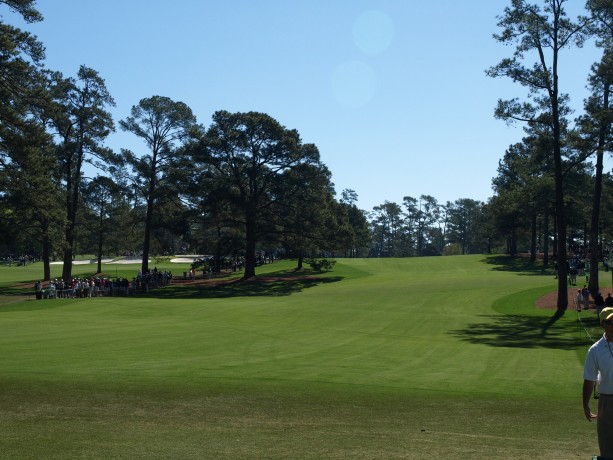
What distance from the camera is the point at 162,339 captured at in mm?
22922

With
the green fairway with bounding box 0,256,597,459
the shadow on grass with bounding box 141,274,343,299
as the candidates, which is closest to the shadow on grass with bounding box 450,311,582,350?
the green fairway with bounding box 0,256,597,459

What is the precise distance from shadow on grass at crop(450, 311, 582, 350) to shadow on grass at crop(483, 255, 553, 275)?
115 ft

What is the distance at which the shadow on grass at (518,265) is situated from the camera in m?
69.0

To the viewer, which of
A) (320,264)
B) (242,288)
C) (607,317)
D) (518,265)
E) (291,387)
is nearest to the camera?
(607,317)

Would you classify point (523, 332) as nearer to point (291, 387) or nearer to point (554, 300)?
point (554, 300)

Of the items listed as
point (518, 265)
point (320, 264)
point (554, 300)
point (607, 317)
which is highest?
point (607, 317)

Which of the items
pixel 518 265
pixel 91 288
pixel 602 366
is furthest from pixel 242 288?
pixel 602 366

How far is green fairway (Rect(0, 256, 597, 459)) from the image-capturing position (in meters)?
9.40

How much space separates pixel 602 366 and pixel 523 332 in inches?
902

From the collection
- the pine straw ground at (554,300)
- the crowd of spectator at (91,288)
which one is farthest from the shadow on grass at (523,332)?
the crowd of spectator at (91,288)

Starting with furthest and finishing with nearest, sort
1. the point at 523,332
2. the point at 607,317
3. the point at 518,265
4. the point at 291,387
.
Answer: the point at 518,265, the point at 523,332, the point at 291,387, the point at 607,317

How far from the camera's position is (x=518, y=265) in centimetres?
7869

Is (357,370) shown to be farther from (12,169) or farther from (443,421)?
(12,169)

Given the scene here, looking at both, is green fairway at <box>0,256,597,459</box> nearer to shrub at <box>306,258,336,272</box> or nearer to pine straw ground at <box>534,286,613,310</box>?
pine straw ground at <box>534,286,613,310</box>
